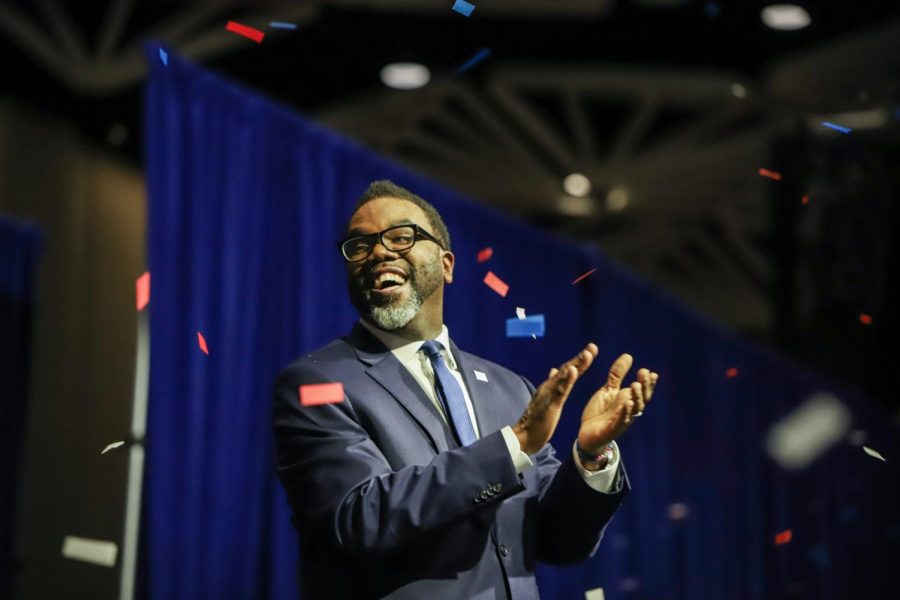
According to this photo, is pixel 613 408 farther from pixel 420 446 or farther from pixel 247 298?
pixel 247 298

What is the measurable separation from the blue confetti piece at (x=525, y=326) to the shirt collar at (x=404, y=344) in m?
0.10

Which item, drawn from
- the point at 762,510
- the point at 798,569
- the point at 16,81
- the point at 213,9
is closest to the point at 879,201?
the point at 762,510

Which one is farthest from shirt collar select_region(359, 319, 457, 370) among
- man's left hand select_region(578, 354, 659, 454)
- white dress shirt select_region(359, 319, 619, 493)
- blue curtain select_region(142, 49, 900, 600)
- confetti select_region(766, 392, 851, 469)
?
confetti select_region(766, 392, 851, 469)

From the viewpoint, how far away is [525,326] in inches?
65.9

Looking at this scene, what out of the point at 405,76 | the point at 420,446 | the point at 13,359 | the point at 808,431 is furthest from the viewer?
the point at 405,76

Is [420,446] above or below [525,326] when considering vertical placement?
below

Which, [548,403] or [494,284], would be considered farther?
[494,284]

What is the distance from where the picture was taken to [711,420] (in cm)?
A: 657

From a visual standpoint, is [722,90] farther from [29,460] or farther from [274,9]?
[29,460]

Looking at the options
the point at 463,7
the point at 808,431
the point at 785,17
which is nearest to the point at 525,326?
the point at 463,7

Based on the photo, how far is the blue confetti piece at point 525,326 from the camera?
65.6 inches

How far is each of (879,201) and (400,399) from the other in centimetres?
565

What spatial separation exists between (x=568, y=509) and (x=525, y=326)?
284mm

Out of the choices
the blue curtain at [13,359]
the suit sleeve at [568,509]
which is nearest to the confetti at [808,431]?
the blue curtain at [13,359]
